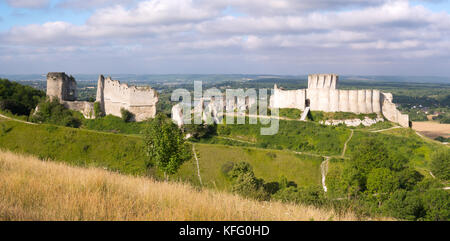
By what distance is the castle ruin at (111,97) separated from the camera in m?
34.3

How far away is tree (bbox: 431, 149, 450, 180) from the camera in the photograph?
21.5 meters

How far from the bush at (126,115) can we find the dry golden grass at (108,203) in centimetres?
2830

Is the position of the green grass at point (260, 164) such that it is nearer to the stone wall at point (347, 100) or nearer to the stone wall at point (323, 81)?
the stone wall at point (347, 100)

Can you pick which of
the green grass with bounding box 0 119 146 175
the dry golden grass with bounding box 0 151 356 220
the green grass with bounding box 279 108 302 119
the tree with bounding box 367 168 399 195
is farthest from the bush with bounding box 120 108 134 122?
the dry golden grass with bounding box 0 151 356 220

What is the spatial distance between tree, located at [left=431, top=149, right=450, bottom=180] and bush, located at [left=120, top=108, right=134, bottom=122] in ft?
89.7

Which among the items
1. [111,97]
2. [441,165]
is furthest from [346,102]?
[111,97]

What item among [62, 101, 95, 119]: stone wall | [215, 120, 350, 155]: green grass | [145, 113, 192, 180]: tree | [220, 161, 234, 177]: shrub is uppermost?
[62, 101, 95, 119]: stone wall

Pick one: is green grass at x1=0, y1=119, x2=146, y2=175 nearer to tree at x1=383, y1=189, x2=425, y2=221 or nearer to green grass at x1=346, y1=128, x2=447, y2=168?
tree at x1=383, y1=189, x2=425, y2=221

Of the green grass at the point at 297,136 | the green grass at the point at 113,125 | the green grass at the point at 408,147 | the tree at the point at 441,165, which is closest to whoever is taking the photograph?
the tree at the point at 441,165

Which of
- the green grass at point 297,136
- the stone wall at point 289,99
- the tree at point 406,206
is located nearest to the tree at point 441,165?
the green grass at point 297,136

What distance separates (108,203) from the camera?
5.00m

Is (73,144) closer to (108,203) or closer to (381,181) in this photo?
(381,181)

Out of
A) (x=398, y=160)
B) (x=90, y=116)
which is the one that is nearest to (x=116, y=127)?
(x=90, y=116)
